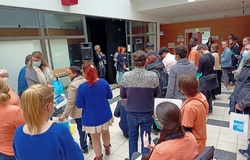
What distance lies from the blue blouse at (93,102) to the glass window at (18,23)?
2.34m

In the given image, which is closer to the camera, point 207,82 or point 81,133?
point 81,133

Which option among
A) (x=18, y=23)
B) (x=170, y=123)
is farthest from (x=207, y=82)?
(x=18, y=23)

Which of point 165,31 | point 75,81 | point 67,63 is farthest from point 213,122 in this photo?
point 165,31

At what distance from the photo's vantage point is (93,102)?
77.3 inches

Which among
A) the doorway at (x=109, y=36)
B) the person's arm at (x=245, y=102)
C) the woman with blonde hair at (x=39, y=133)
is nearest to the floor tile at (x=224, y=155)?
the person's arm at (x=245, y=102)

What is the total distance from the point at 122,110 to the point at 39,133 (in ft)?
6.40

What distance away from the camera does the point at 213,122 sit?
3.22 meters

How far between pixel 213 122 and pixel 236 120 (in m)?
1.34

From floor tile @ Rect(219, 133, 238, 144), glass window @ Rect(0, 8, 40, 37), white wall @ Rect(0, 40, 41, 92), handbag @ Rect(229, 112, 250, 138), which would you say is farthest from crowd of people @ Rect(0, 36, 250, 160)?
glass window @ Rect(0, 8, 40, 37)

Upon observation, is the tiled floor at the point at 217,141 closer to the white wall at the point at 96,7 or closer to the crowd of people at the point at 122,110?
the crowd of people at the point at 122,110

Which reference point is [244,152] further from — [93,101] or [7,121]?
[7,121]

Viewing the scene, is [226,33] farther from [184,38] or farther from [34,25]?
[34,25]

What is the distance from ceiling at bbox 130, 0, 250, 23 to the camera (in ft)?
20.0

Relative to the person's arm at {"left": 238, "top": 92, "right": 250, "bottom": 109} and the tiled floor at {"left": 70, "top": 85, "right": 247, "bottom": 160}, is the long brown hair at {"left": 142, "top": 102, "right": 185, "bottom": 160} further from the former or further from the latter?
the tiled floor at {"left": 70, "top": 85, "right": 247, "bottom": 160}
